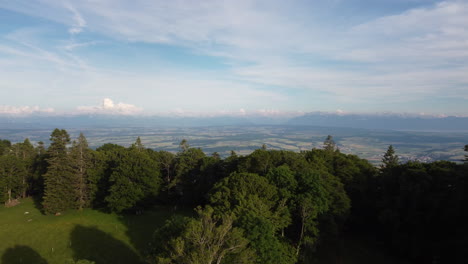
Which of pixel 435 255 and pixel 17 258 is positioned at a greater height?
pixel 435 255

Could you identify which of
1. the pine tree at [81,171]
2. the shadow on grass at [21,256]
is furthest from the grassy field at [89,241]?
the pine tree at [81,171]

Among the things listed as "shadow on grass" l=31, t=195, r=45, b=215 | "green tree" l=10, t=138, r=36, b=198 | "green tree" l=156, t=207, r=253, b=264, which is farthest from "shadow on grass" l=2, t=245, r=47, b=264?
"green tree" l=10, t=138, r=36, b=198

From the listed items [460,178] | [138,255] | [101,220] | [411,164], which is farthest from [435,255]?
[101,220]

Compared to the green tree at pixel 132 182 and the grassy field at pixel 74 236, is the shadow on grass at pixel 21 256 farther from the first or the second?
the green tree at pixel 132 182

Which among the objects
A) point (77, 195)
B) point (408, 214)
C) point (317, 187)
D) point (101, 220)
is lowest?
point (101, 220)

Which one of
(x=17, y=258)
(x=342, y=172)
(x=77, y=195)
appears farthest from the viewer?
(x=77, y=195)

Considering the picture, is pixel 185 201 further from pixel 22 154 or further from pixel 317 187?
pixel 22 154
